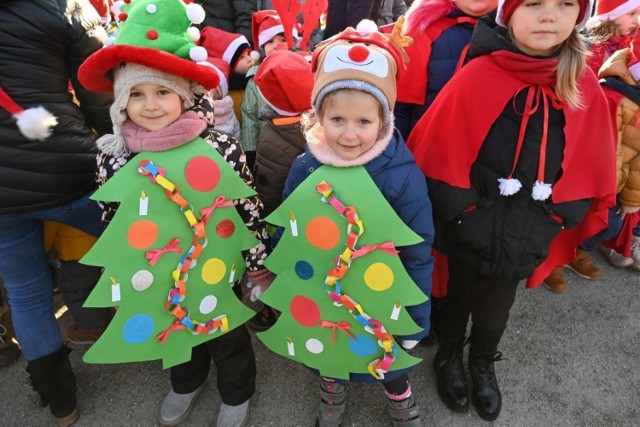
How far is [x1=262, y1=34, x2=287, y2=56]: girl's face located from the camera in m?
2.88

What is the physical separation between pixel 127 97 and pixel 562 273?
2924 mm

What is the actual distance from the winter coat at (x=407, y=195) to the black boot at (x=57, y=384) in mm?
1442

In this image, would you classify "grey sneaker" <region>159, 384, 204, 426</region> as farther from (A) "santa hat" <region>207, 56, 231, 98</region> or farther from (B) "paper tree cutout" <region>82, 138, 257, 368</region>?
(A) "santa hat" <region>207, 56, 231, 98</region>

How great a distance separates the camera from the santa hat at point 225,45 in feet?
9.64

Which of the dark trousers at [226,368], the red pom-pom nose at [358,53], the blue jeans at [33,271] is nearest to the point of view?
the red pom-pom nose at [358,53]

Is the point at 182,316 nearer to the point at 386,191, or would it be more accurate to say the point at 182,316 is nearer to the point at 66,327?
the point at 386,191

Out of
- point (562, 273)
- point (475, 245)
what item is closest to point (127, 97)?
point (475, 245)

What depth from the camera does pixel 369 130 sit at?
150 cm

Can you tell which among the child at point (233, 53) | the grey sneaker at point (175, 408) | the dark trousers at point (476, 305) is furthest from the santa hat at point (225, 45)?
the grey sneaker at point (175, 408)

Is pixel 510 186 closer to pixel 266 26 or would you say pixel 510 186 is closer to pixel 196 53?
pixel 196 53

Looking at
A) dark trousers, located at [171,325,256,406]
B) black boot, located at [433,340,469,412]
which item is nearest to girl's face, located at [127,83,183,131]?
dark trousers, located at [171,325,256,406]

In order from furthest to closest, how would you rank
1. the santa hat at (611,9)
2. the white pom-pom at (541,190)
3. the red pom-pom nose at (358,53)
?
1. the santa hat at (611,9)
2. the white pom-pom at (541,190)
3. the red pom-pom nose at (358,53)

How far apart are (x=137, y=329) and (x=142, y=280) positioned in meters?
0.20

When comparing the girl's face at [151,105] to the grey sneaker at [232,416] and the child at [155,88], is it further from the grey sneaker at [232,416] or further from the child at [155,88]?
the grey sneaker at [232,416]
